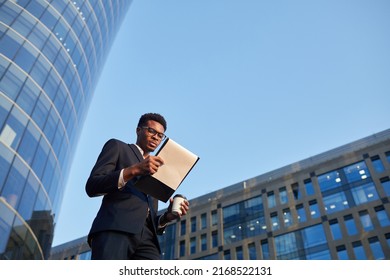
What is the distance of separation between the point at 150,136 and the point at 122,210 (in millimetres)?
883

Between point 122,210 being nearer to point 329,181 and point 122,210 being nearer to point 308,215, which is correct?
point 308,215

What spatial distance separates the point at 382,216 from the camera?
126 feet

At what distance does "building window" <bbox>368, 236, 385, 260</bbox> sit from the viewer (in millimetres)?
36344

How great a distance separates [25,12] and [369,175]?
1311 inches

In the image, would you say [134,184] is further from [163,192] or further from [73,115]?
[73,115]

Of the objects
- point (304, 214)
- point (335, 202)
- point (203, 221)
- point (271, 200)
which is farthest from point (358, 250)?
point (203, 221)

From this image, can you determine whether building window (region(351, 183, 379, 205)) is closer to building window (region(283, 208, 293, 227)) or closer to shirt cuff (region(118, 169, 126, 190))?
building window (region(283, 208, 293, 227))

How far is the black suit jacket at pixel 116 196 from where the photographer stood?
123 inches

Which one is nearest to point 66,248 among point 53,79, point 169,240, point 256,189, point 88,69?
point 169,240

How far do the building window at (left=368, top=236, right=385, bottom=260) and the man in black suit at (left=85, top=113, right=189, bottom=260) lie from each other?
123ft

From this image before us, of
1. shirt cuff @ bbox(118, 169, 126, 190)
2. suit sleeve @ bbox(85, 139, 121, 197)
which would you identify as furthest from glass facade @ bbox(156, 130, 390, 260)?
shirt cuff @ bbox(118, 169, 126, 190)

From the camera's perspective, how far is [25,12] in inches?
1043

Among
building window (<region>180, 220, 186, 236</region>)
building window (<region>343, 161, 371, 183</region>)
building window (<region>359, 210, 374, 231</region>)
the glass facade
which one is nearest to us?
building window (<region>359, 210, 374, 231</region>)
